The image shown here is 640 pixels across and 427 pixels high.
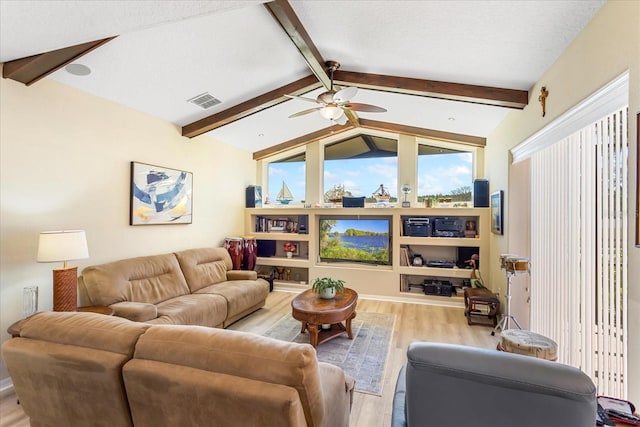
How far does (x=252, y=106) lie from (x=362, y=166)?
8.08 feet

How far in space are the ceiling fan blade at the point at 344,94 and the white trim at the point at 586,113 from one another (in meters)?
1.77

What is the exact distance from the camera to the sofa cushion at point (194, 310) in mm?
2895

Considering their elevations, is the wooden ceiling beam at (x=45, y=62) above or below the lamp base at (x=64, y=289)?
above

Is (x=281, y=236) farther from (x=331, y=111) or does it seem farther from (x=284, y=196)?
(x=331, y=111)

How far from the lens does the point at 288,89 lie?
375 cm

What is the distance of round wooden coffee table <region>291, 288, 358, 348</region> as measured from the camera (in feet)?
9.94

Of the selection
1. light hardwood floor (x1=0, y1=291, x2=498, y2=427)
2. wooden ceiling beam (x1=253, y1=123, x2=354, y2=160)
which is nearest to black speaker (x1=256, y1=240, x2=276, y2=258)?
light hardwood floor (x1=0, y1=291, x2=498, y2=427)

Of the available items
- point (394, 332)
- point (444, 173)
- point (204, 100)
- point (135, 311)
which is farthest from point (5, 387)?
point (444, 173)

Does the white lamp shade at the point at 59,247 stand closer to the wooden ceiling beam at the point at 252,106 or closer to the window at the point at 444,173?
the wooden ceiling beam at the point at 252,106

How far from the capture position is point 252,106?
3930 millimetres

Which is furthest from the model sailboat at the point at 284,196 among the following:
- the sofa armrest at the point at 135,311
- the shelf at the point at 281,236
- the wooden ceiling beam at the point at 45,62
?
the wooden ceiling beam at the point at 45,62

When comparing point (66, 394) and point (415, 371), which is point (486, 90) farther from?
point (66, 394)

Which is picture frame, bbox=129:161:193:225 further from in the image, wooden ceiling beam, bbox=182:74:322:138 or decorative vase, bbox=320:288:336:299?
decorative vase, bbox=320:288:336:299

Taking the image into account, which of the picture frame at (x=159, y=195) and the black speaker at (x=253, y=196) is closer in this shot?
the picture frame at (x=159, y=195)
